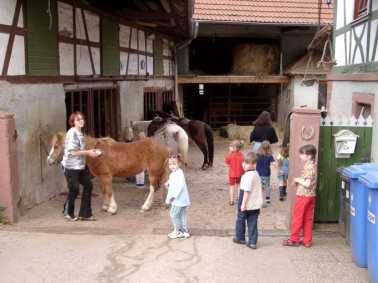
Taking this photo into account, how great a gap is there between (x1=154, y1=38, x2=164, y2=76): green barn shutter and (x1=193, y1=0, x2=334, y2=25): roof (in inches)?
71.6

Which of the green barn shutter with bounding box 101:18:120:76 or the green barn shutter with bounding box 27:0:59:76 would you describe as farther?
the green barn shutter with bounding box 101:18:120:76

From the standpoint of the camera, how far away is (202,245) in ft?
19.2

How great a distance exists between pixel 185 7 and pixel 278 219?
19.0 ft

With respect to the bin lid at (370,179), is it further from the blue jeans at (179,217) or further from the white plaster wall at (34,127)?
the white plaster wall at (34,127)

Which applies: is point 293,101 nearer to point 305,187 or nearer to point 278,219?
point 278,219

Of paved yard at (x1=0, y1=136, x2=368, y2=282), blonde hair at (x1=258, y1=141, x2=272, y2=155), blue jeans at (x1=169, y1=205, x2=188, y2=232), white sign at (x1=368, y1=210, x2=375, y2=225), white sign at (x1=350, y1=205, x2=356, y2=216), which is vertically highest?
blonde hair at (x1=258, y1=141, x2=272, y2=155)

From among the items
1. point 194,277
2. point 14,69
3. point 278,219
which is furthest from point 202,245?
point 14,69

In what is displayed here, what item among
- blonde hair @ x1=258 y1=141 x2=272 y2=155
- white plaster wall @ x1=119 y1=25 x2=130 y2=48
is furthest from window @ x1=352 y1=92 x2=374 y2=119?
white plaster wall @ x1=119 y1=25 x2=130 y2=48

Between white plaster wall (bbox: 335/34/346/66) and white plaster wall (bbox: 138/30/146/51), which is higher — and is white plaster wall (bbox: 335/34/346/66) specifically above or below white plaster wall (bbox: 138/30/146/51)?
below

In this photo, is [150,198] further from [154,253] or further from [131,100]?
[131,100]

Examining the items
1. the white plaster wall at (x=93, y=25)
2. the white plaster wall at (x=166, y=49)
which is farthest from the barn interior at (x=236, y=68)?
the white plaster wall at (x=93, y=25)

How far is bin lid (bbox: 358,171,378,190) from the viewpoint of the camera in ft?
14.7

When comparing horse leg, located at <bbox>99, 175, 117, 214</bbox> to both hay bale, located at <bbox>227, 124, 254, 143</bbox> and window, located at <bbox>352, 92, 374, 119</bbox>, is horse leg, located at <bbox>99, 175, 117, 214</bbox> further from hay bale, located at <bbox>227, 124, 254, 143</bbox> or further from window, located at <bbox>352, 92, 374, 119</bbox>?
hay bale, located at <bbox>227, 124, 254, 143</bbox>

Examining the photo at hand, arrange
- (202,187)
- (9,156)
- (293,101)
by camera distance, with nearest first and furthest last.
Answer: (9,156) < (202,187) < (293,101)
